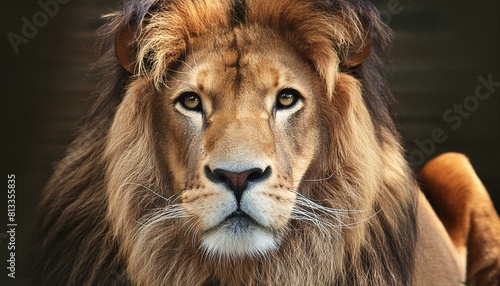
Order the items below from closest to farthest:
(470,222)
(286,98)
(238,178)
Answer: (238,178)
(286,98)
(470,222)

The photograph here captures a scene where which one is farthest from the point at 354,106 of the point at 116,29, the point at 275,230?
the point at 116,29

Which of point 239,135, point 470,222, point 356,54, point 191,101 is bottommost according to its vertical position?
point 470,222

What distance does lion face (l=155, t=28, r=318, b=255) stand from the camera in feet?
8.70

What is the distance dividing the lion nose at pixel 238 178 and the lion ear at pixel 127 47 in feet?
1.71

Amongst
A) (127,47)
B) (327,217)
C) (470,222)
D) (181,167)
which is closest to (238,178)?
(181,167)

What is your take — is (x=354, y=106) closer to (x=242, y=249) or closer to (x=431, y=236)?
(x=242, y=249)

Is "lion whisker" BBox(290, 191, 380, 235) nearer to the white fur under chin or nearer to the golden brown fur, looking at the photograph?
the white fur under chin

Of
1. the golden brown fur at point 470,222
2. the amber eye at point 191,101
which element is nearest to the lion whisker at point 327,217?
the amber eye at point 191,101

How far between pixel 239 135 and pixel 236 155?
9 centimetres

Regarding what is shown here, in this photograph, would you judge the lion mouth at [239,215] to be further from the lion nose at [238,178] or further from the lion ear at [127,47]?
the lion ear at [127,47]

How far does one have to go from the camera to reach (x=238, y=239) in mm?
2701

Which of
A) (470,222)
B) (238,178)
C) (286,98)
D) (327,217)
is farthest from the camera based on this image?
(470,222)

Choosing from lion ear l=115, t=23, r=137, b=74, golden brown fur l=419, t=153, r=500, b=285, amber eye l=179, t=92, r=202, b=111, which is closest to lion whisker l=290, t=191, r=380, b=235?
amber eye l=179, t=92, r=202, b=111

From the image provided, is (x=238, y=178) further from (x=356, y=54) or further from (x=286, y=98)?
(x=356, y=54)
